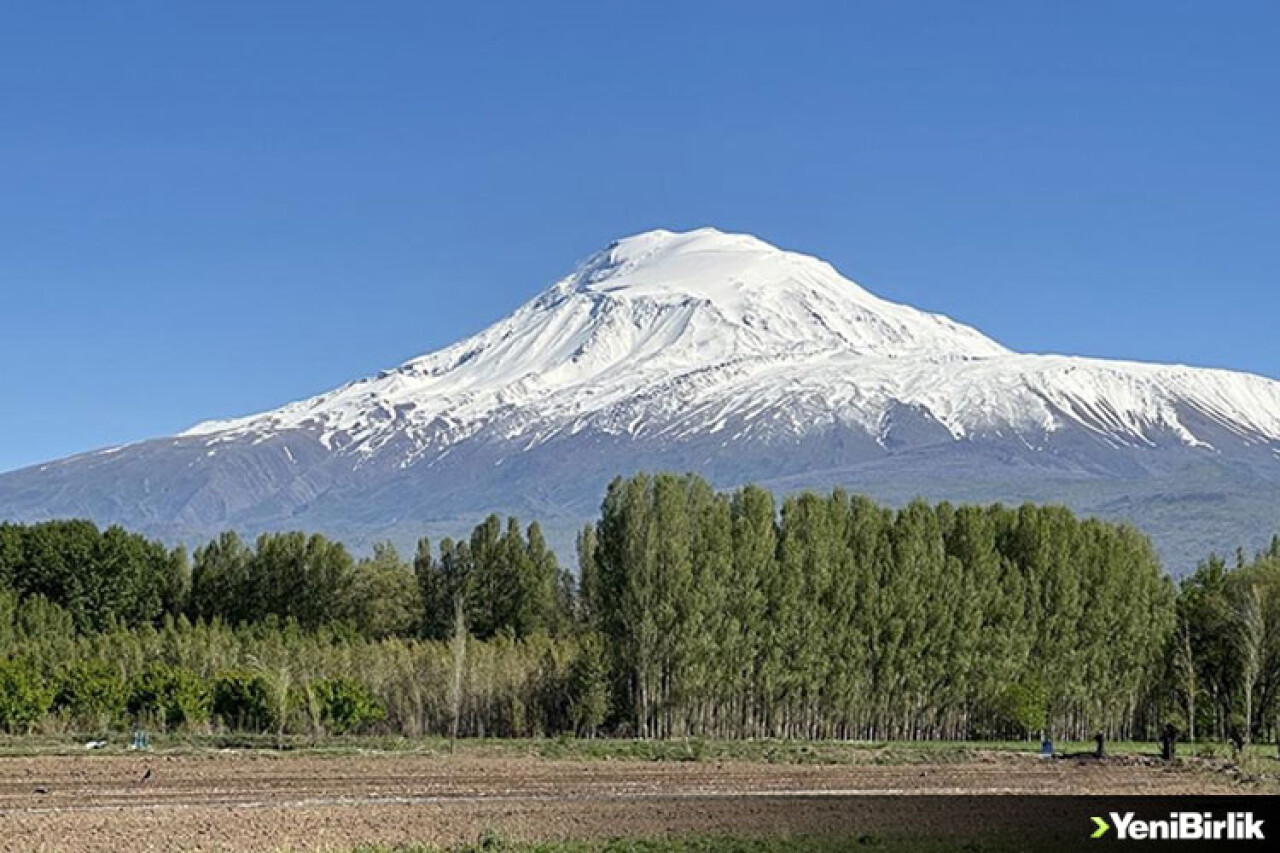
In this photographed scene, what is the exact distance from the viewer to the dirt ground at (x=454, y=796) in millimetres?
31703

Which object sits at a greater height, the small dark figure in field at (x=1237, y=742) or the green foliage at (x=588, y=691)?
the green foliage at (x=588, y=691)

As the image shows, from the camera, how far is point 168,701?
61.5m

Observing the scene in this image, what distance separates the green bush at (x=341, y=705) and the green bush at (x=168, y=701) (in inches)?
157

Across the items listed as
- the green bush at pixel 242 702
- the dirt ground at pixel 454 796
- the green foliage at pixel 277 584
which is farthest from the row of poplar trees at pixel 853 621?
the green foliage at pixel 277 584

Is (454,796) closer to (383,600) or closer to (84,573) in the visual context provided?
(84,573)

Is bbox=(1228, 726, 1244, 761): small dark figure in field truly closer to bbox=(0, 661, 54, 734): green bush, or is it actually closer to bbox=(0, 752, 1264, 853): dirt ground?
bbox=(0, 752, 1264, 853): dirt ground

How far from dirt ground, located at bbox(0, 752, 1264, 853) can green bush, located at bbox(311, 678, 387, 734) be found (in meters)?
12.2

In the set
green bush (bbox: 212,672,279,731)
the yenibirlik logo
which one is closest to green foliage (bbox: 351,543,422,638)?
green bush (bbox: 212,672,279,731)

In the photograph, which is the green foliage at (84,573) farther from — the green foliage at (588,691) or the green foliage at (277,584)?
the green foliage at (588,691)

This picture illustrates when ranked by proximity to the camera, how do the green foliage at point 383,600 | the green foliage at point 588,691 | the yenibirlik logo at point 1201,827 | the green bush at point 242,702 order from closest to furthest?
the yenibirlik logo at point 1201,827
the green bush at point 242,702
the green foliage at point 588,691
the green foliage at point 383,600

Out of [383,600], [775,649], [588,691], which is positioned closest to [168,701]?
[588,691]

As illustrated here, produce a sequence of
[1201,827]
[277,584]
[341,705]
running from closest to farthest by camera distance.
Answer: [1201,827], [341,705], [277,584]

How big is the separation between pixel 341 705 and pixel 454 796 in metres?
24.5

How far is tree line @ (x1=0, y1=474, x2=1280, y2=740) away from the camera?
64875 millimetres
